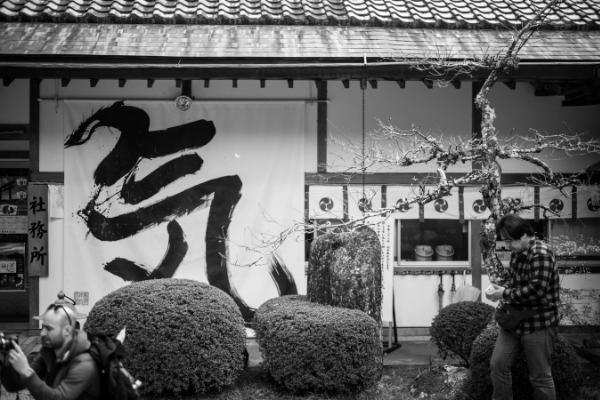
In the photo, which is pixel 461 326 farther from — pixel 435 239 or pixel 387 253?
pixel 435 239

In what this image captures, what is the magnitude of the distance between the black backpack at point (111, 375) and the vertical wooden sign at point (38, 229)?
6.12 metres

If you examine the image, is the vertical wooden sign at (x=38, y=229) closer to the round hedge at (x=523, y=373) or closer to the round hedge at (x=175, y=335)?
the round hedge at (x=175, y=335)

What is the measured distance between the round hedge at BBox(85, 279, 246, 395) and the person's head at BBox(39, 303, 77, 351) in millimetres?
2717

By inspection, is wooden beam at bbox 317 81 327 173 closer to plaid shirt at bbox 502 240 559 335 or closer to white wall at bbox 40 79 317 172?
white wall at bbox 40 79 317 172

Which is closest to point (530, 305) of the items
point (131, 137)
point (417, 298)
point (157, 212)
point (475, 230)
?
point (417, 298)

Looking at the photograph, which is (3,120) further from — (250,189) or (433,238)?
(433,238)

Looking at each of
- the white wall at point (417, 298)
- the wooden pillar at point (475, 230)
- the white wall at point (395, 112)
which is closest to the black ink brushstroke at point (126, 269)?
the white wall at point (395, 112)

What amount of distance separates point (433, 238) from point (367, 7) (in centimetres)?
388

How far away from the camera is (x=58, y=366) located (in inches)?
167

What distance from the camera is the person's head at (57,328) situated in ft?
13.6

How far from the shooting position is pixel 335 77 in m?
9.10

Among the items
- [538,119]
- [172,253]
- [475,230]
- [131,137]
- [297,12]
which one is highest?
[297,12]

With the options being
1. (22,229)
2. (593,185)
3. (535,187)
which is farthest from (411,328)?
(22,229)

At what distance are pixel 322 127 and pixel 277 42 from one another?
1440 millimetres
